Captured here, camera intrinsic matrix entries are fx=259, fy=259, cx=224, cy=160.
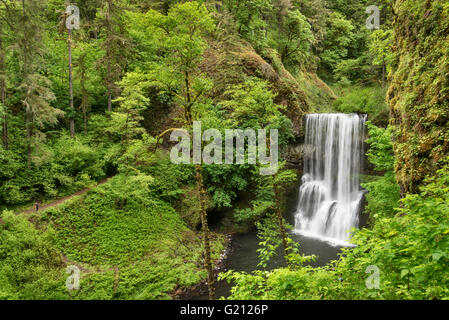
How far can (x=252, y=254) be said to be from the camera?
13766 mm

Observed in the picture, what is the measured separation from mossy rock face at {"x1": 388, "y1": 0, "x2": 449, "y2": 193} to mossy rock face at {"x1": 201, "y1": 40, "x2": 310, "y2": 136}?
11.0 meters

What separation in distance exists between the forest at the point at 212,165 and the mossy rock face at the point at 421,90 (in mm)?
49

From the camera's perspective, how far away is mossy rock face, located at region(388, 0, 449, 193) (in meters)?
6.41

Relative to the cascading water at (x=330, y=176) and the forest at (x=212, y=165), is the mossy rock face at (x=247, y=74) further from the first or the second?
the cascading water at (x=330, y=176)

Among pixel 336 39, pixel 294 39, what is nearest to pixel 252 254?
pixel 294 39

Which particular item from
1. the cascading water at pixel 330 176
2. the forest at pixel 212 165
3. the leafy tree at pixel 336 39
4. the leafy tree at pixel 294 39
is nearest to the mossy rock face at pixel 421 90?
the forest at pixel 212 165

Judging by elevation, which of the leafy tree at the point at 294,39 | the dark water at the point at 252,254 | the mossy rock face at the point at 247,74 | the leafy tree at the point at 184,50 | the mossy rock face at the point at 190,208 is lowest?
the dark water at the point at 252,254

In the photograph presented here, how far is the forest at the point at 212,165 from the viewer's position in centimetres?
464

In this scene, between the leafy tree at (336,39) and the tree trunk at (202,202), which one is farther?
the leafy tree at (336,39)

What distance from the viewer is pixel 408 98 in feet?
24.8

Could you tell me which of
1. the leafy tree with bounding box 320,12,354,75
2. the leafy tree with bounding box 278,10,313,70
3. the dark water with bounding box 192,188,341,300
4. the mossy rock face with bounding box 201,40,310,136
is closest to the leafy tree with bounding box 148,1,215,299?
the dark water with bounding box 192,188,341,300

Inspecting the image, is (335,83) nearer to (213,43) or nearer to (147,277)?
(213,43)
